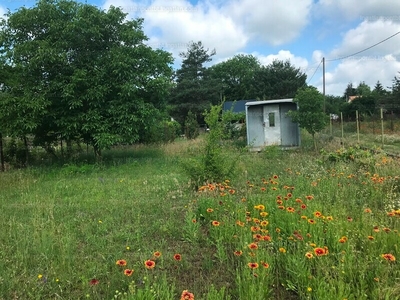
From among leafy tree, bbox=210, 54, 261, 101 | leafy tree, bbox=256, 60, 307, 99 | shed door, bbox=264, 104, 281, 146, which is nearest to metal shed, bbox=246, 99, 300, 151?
shed door, bbox=264, 104, 281, 146

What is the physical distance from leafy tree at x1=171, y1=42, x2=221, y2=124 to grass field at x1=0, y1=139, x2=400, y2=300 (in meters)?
27.6

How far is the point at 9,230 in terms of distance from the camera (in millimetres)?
A: 3807

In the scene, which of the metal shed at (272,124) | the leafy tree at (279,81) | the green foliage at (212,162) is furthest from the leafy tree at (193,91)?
the green foliage at (212,162)

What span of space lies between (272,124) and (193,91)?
62.4 ft

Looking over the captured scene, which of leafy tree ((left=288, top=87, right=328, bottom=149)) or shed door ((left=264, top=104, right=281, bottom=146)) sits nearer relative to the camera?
leafy tree ((left=288, top=87, right=328, bottom=149))

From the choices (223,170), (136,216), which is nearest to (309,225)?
(136,216)

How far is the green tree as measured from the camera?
397 inches

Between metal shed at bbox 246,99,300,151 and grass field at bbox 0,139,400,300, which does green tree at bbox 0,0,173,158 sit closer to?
grass field at bbox 0,139,400,300

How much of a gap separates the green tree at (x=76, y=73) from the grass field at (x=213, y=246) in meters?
5.26

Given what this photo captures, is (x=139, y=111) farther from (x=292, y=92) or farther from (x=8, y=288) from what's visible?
(x=292, y=92)

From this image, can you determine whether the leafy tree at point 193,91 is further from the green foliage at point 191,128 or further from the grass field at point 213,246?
the grass field at point 213,246

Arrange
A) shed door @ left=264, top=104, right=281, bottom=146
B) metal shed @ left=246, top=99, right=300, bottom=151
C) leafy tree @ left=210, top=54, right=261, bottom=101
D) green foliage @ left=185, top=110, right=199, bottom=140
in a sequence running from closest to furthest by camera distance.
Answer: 1. metal shed @ left=246, top=99, right=300, bottom=151
2. shed door @ left=264, top=104, right=281, bottom=146
3. green foliage @ left=185, top=110, right=199, bottom=140
4. leafy tree @ left=210, top=54, right=261, bottom=101

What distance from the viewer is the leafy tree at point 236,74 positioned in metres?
47.9

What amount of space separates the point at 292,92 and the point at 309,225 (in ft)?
120
